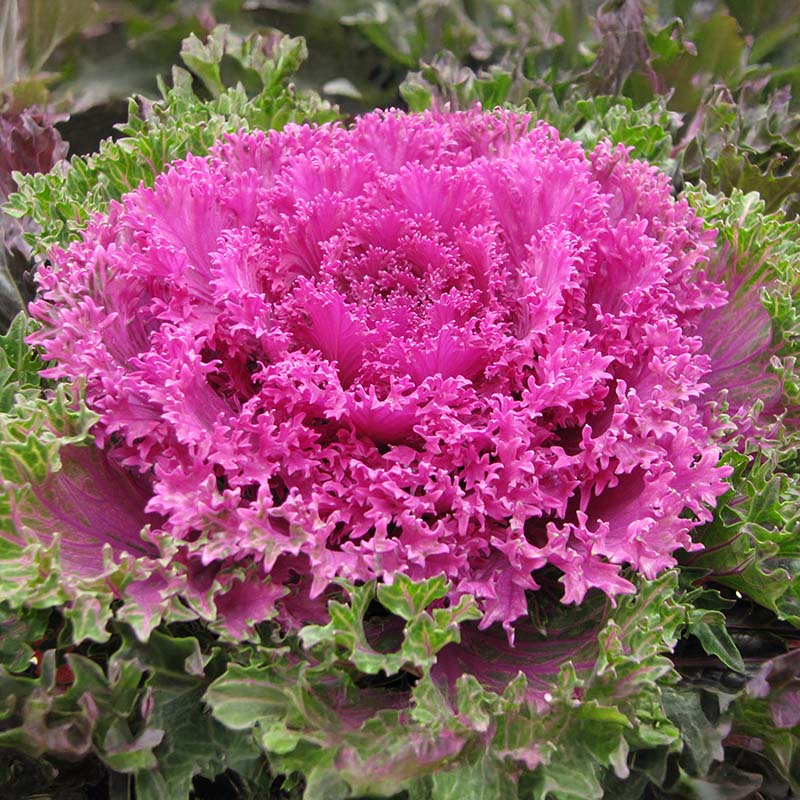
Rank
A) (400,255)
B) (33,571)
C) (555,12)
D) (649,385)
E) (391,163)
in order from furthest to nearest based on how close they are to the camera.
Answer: (555,12) < (391,163) < (400,255) < (649,385) < (33,571)

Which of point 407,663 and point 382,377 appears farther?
point 382,377

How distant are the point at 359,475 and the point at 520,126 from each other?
1002mm

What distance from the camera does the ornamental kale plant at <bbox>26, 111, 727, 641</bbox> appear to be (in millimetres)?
1333

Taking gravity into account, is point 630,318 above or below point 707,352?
above

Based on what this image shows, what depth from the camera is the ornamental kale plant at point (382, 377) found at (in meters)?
1.33

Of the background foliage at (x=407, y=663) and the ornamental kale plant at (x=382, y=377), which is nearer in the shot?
the background foliage at (x=407, y=663)

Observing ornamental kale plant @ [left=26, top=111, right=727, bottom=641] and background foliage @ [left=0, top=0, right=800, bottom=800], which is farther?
ornamental kale plant @ [left=26, top=111, right=727, bottom=641]

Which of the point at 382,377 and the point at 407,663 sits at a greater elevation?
the point at 382,377

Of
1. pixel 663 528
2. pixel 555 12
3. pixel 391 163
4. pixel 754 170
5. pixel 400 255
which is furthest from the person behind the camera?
pixel 555 12

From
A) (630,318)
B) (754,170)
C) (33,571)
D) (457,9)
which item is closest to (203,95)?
(457,9)

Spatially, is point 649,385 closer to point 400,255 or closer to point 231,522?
point 400,255

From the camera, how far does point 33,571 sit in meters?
1.24

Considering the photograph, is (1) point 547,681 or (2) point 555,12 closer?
(1) point 547,681

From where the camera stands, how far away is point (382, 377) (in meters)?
1.47
